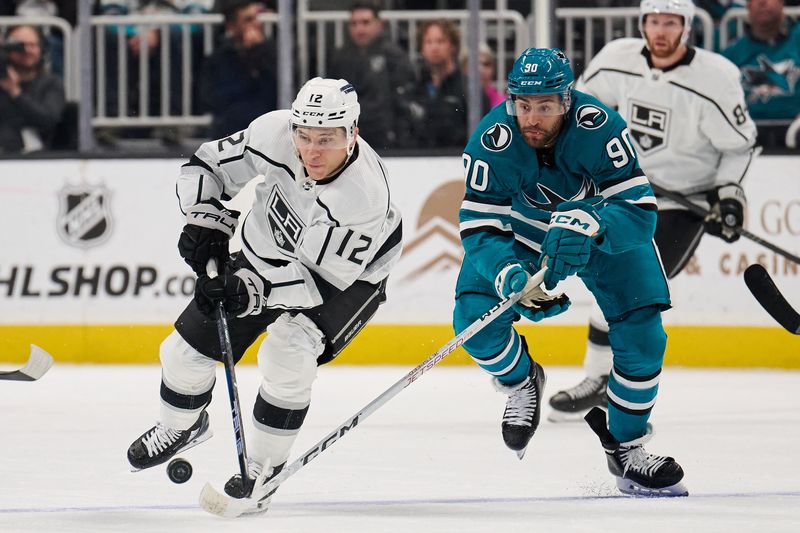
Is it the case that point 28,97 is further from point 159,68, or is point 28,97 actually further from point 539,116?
point 539,116

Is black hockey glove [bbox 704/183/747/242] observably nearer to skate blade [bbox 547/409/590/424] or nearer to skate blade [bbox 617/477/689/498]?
skate blade [bbox 547/409/590/424]

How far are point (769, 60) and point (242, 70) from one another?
2251 mm

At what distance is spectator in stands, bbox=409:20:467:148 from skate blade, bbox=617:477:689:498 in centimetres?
301

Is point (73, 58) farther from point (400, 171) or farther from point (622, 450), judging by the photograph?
point (622, 450)

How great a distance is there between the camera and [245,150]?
3.84 metres

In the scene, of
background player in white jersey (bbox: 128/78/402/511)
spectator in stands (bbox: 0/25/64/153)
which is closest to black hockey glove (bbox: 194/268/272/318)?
background player in white jersey (bbox: 128/78/402/511)

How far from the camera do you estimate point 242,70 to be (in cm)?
670

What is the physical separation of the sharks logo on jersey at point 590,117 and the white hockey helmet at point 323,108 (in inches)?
22.1

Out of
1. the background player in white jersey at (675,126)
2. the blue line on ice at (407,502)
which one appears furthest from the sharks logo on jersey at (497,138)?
the background player in white jersey at (675,126)

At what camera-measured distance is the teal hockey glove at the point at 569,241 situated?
3547 mm

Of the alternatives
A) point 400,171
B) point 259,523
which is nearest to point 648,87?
point 400,171

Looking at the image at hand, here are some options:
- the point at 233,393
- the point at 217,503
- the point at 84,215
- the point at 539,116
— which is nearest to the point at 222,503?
the point at 217,503

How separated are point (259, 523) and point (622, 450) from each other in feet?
3.23

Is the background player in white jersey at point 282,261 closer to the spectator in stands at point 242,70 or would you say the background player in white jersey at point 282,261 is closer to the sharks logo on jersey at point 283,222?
the sharks logo on jersey at point 283,222
